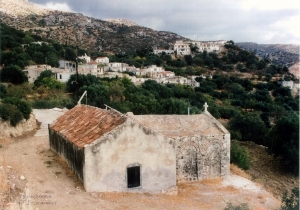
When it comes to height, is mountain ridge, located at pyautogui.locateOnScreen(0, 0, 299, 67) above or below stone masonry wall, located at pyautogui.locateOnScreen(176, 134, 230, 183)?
above

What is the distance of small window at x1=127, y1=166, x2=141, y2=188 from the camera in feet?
44.4

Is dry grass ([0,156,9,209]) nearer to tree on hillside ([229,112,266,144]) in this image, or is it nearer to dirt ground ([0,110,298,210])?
dirt ground ([0,110,298,210])

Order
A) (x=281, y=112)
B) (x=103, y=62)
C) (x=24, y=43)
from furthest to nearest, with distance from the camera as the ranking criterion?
(x=103, y=62) → (x=24, y=43) → (x=281, y=112)

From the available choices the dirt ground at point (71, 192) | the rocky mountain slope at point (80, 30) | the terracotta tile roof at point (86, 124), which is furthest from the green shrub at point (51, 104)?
the rocky mountain slope at point (80, 30)

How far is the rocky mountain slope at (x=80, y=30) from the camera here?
358 feet

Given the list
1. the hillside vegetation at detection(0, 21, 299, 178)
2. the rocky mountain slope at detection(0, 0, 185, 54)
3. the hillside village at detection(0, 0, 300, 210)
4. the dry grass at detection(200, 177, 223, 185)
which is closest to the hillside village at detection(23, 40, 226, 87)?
the hillside vegetation at detection(0, 21, 299, 178)

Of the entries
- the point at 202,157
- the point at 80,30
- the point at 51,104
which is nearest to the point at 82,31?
the point at 80,30

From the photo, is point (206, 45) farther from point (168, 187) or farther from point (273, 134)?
point (168, 187)

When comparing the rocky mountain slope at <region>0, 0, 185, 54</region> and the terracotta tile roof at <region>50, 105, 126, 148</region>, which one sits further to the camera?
the rocky mountain slope at <region>0, 0, 185, 54</region>

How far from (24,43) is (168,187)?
221 ft

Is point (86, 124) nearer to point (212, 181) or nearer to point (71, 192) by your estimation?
point (71, 192)

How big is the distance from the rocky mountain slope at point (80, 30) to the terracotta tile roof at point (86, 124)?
85.5 metres

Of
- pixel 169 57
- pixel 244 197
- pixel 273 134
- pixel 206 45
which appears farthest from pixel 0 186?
pixel 206 45

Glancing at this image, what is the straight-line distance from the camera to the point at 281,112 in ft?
179
